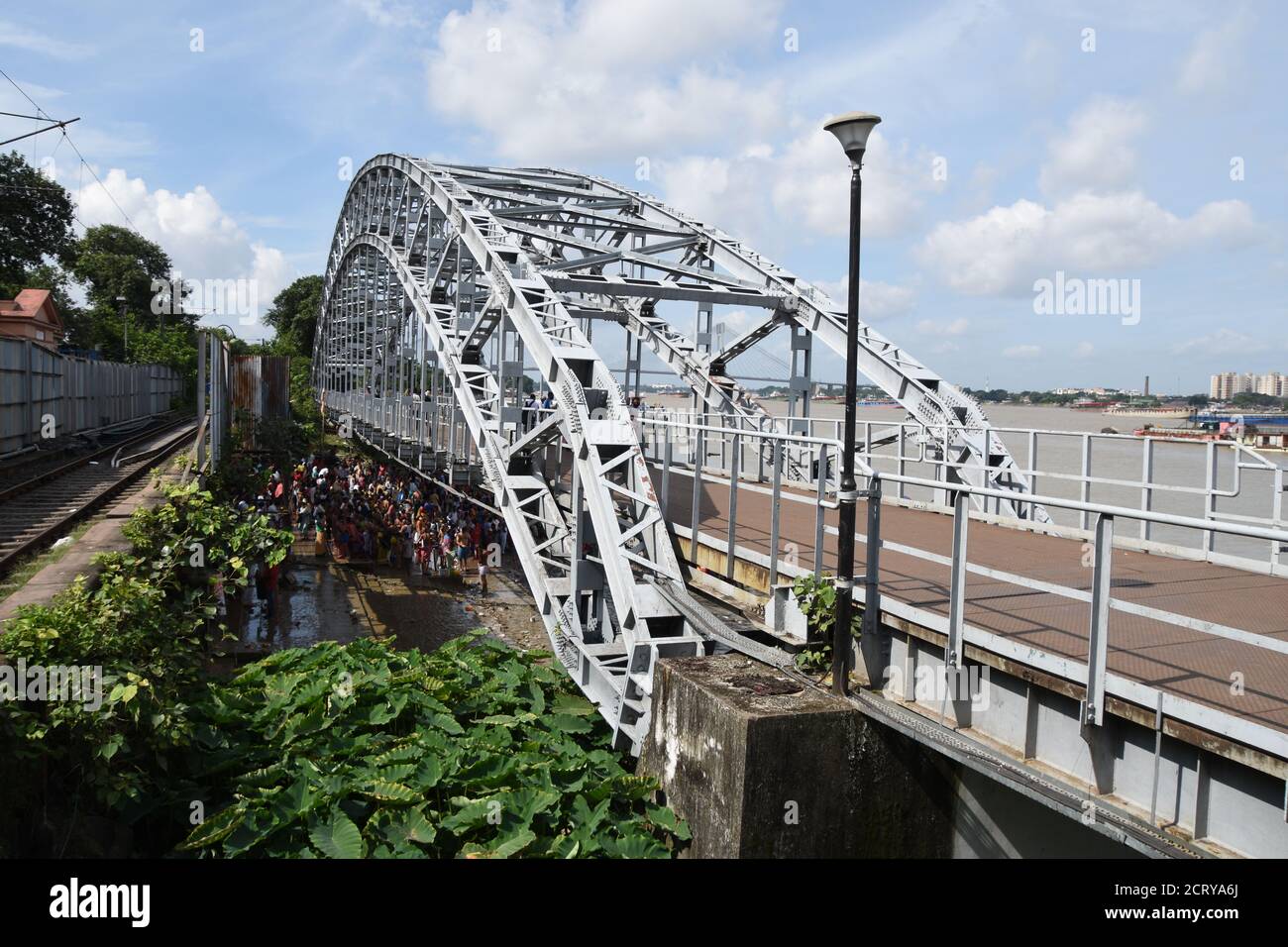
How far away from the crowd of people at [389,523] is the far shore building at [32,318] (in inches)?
651

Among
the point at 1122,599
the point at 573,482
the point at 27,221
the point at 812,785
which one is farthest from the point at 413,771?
the point at 27,221

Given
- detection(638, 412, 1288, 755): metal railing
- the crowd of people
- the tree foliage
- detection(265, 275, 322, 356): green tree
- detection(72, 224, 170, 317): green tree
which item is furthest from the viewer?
detection(265, 275, 322, 356): green tree

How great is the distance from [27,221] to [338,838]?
2475 inches

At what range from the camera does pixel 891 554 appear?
28.8ft

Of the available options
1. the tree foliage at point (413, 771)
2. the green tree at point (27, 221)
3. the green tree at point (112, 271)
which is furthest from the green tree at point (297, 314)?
the tree foliage at point (413, 771)

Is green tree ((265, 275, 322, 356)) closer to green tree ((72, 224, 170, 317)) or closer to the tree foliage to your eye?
green tree ((72, 224, 170, 317))

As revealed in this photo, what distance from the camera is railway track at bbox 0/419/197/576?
10875mm

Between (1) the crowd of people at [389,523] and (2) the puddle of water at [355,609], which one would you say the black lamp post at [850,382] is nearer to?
(2) the puddle of water at [355,609]

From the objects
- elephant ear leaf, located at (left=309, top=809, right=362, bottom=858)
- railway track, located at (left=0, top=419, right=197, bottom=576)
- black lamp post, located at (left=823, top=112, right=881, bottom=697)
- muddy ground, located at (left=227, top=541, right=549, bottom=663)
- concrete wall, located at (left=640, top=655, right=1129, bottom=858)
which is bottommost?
muddy ground, located at (left=227, top=541, right=549, bottom=663)

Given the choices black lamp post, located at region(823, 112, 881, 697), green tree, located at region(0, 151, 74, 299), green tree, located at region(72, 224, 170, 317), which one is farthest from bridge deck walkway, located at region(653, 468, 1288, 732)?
green tree, located at region(72, 224, 170, 317)

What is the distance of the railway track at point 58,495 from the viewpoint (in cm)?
1088

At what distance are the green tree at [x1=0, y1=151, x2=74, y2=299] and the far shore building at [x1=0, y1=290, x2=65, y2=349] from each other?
7073mm

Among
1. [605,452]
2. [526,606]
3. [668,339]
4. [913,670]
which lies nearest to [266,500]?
[526,606]

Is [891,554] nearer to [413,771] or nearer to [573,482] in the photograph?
[573,482]
